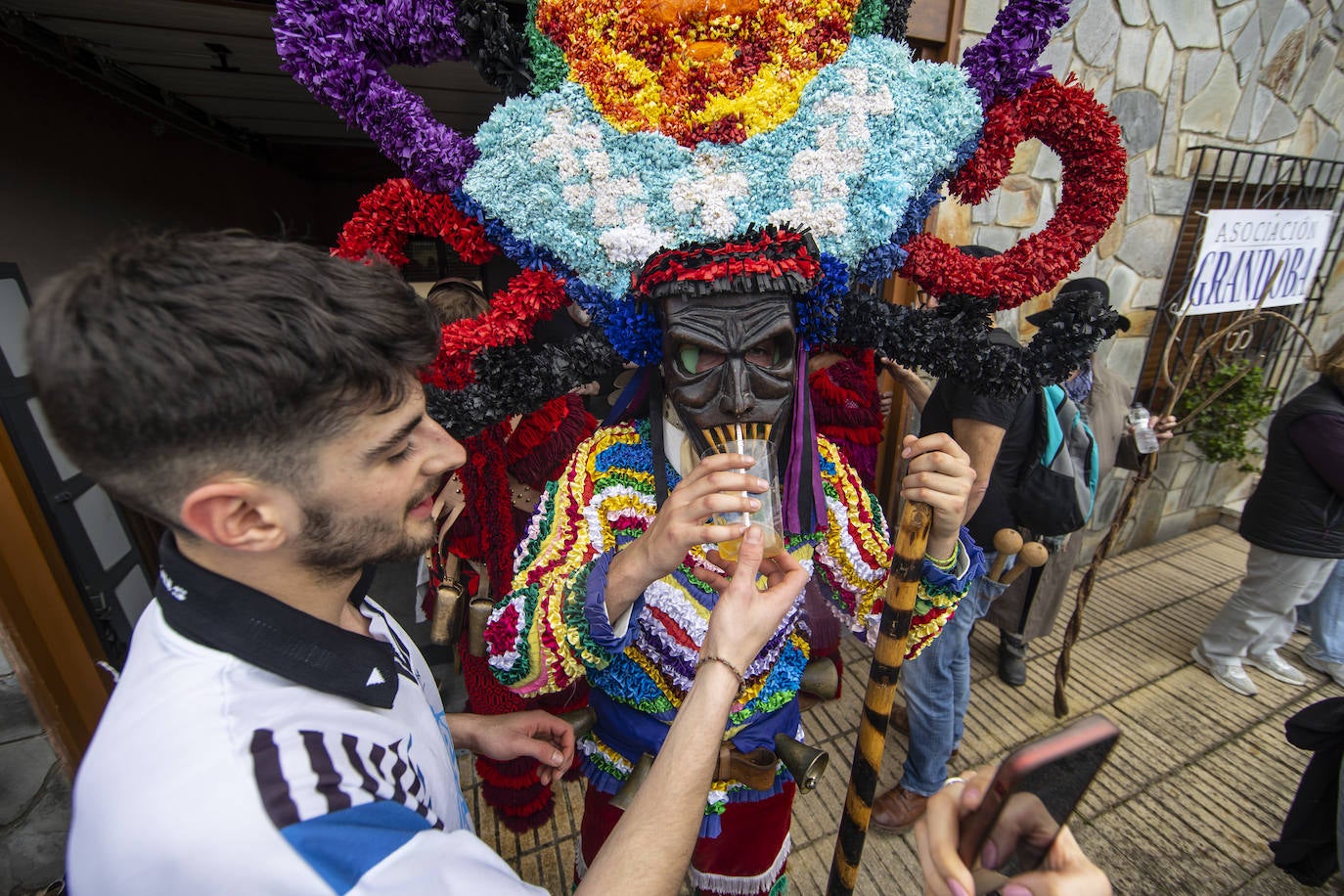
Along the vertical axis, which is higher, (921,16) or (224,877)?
(921,16)

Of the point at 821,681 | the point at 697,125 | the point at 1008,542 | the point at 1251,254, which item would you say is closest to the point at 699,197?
the point at 697,125

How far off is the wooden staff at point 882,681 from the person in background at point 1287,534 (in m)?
2.80

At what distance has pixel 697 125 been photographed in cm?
120

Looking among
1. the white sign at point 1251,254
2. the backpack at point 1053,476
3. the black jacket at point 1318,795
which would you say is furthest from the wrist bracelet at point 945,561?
the white sign at point 1251,254

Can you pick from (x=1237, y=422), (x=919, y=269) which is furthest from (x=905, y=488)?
(x=1237, y=422)

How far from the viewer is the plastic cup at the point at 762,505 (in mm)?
1129

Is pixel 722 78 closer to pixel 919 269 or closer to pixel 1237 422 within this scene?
pixel 919 269

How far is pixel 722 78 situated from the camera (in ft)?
3.87

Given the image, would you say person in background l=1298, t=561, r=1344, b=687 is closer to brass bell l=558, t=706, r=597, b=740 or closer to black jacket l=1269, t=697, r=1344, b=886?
black jacket l=1269, t=697, r=1344, b=886

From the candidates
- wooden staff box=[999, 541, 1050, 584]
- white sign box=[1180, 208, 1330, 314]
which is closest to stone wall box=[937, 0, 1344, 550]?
white sign box=[1180, 208, 1330, 314]

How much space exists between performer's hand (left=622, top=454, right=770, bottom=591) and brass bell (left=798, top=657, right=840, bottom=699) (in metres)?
0.75

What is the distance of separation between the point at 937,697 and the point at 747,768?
51.3 inches

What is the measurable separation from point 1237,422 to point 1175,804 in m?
2.90

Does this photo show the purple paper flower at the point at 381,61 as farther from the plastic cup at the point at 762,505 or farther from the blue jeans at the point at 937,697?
the blue jeans at the point at 937,697
